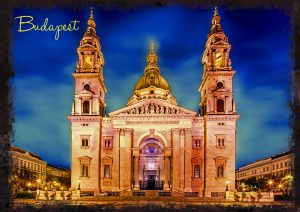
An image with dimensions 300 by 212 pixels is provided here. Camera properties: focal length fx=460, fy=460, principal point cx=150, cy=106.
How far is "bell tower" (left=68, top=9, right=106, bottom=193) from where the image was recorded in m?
45.9

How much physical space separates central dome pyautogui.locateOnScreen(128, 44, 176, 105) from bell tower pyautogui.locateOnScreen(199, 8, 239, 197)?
1146 cm

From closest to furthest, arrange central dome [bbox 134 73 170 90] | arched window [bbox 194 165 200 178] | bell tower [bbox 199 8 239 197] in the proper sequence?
bell tower [bbox 199 8 239 197] < arched window [bbox 194 165 200 178] < central dome [bbox 134 73 170 90]

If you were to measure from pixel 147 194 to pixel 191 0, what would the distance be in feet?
107

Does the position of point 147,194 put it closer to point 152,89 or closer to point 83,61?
point 83,61

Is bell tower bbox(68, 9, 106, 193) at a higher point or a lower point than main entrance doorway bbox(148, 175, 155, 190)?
higher

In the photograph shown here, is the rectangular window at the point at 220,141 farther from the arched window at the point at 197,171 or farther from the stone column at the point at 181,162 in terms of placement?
the stone column at the point at 181,162

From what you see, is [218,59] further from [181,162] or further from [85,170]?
[85,170]

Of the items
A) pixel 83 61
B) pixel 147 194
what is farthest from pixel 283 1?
pixel 83 61

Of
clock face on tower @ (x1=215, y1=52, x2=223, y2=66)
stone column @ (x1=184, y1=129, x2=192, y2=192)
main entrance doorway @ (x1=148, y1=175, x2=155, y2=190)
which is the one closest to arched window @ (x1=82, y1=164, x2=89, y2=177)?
main entrance doorway @ (x1=148, y1=175, x2=155, y2=190)

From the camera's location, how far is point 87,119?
46812 mm

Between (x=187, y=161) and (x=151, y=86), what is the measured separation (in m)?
16.2

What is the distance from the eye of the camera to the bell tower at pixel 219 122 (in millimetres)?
45375

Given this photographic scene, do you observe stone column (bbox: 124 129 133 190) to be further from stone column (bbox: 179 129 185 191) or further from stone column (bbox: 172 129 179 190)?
stone column (bbox: 179 129 185 191)

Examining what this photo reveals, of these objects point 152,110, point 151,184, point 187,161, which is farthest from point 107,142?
point 187,161
